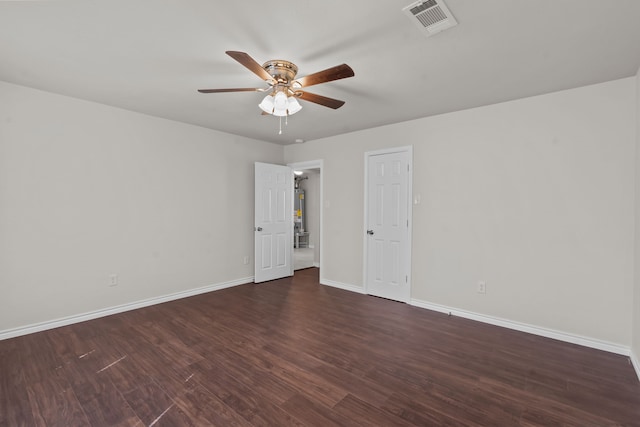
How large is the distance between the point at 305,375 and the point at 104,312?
272 centimetres

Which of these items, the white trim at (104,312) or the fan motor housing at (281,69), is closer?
the fan motor housing at (281,69)

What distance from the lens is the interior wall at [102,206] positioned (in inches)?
116

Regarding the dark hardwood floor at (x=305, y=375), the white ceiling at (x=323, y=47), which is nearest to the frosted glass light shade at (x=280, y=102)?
the white ceiling at (x=323, y=47)

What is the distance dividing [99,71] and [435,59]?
9.35ft

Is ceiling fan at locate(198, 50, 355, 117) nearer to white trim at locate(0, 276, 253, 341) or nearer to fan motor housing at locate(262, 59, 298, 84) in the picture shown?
fan motor housing at locate(262, 59, 298, 84)

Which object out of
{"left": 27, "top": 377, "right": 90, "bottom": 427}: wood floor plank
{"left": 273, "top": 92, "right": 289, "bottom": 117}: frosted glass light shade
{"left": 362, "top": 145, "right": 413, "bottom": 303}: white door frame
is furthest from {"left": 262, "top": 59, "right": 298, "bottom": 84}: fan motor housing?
{"left": 27, "top": 377, "right": 90, "bottom": 427}: wood floor plank

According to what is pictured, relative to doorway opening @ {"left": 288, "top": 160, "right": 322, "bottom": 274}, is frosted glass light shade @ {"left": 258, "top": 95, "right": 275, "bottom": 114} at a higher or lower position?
higher

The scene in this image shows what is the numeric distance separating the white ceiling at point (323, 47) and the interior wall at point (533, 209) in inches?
13.0

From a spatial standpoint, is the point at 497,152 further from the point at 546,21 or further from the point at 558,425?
the point at 558,425

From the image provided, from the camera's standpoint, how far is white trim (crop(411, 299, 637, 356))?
2.72 m

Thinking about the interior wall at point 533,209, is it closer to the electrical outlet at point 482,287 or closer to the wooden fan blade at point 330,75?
the electrical outlet at point 482,287

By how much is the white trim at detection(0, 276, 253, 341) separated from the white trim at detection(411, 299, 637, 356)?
3.07 meters

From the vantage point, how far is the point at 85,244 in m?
3.37

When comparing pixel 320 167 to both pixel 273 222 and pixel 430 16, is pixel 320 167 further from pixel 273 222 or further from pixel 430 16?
pixel 430 16
